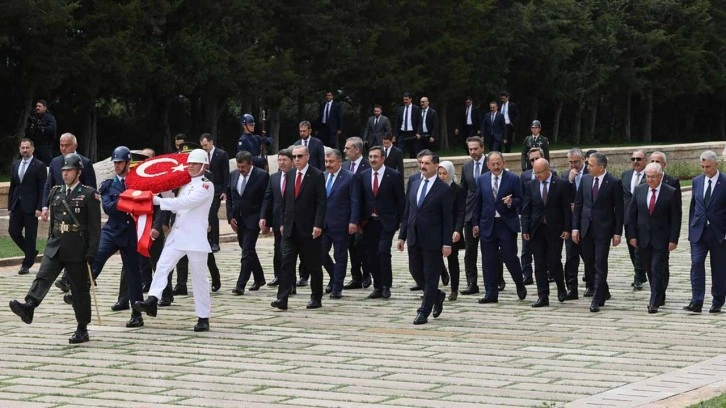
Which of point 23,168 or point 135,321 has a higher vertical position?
point 23,168

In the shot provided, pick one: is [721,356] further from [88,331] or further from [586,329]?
[88,331]

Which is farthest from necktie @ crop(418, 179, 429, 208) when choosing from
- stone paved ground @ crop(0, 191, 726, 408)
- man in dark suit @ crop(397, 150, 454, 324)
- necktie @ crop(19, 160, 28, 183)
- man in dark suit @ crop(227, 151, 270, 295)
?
necktie @ crop(19, 160, 28, 183)

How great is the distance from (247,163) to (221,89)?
22.4 meters

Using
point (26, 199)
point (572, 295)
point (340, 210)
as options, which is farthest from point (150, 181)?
point (26, 199)

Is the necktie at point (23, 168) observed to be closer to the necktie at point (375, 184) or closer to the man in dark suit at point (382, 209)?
the man in dark suit at point (382, 209)

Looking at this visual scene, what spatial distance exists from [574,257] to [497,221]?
110 centimetres

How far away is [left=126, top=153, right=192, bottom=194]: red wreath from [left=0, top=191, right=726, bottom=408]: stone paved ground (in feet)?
4.76

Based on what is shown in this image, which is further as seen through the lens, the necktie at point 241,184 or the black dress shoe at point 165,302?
the necktie at point 241,184

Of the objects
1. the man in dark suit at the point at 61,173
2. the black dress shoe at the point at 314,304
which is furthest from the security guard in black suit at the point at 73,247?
the black dress shoe at the point at 314,304

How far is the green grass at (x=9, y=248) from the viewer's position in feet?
71.7

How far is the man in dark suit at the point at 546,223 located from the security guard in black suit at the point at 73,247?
211 inches

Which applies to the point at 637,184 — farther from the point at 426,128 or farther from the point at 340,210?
the point at 426,128

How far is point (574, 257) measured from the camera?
1767 centimetres

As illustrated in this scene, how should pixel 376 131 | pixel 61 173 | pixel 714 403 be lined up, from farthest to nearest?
pixel 376 131 < pixel 61 173 < pixel 714 403
